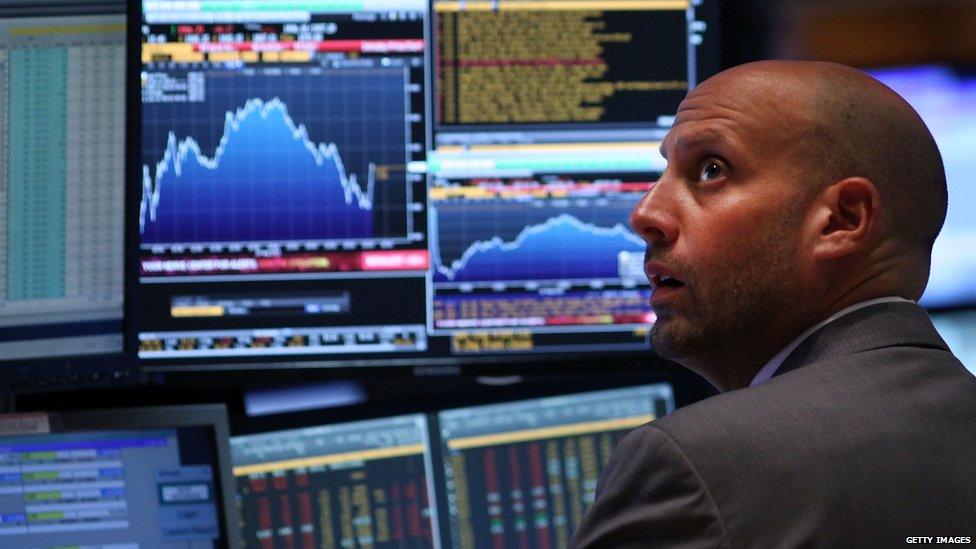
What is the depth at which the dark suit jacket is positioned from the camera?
3.80 feet

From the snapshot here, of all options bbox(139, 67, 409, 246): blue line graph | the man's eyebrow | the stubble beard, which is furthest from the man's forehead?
bbox(139, 67, 409, 246): blue line graph

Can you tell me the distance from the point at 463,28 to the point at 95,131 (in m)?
0.61

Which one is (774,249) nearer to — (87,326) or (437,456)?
(437,456)

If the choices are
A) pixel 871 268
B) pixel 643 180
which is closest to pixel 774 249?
pixel 871 268

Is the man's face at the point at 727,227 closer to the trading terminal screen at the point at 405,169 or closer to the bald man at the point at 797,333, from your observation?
the bald man at the point at 797,333

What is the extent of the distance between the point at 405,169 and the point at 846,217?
2.82 feet

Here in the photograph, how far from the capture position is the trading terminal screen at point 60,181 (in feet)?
6.86

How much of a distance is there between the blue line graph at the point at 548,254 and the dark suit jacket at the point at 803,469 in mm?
822

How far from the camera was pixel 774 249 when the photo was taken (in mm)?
1421

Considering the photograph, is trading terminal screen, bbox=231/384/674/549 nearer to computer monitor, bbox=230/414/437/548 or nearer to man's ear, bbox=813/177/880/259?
computer monitor, bbox=230/414/437/548

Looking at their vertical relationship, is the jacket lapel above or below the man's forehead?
below

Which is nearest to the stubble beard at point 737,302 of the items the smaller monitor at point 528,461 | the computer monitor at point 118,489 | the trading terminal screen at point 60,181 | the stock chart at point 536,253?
the stock chart at point 536,253

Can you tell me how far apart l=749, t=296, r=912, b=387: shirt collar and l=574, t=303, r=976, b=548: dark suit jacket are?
4.1 inches

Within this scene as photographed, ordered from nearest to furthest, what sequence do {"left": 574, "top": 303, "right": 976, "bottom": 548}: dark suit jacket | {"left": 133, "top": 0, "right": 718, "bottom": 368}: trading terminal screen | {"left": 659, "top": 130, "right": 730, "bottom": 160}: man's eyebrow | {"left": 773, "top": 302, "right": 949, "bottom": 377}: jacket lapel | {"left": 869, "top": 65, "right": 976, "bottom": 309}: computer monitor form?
1. {"left": 574, "top": 303, "right": 976, "bottom": 548}: dark suit jacket
2. {"left": 773, "top": 302, "right": 949, "bottom": 377}: jacket lapel
3. {"left": 659, "top": 130, "right": 730, "bottom": 160}: man's eyebrow
4. {"left": 133, "top": 0, "right": 718, "bottom": 368}: trading terminal screen
5. {"left": 869, "top": 65, "right": 976, "bottom": 309}: computer monitor
